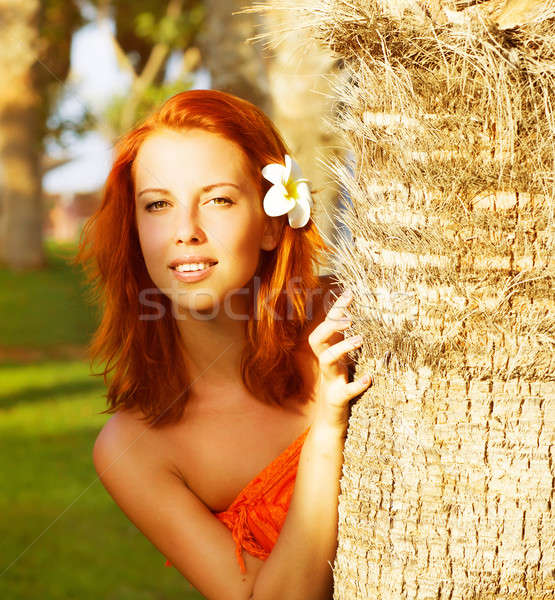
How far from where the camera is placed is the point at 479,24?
177 cm

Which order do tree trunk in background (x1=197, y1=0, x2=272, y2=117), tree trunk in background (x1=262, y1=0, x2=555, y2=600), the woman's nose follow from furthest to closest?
tree trunk in background (x1=197, y1=0, x2=272, y2=117) → the woman's nose → tree trunk in background (x1=262, y1=0, x2=555, y2=600)

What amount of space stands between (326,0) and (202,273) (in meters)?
0.86

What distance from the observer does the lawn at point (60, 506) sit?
16.7 feet

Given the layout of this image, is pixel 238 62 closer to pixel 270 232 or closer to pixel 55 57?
pixel 270 232

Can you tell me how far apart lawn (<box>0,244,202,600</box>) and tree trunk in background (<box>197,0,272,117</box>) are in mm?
2120

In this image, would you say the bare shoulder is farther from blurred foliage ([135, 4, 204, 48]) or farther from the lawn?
blurred foliage ([135, 4, 204, 48])

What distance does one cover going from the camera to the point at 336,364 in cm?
209

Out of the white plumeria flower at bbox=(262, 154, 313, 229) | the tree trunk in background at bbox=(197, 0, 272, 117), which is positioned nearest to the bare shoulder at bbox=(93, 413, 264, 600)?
the white plumeria flower at bbox=(262, 154, 313, 229)

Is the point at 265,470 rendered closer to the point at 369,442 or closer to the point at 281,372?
the point at 281,372

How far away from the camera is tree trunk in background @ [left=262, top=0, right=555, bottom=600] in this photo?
1.81 m

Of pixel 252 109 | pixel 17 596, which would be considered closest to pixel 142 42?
pixel 17 596

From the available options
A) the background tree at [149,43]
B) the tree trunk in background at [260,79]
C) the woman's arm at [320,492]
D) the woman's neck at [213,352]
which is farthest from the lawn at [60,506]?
the background tree at [149,43]

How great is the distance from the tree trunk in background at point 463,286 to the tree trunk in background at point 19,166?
14.8m

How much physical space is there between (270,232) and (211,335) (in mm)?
397
